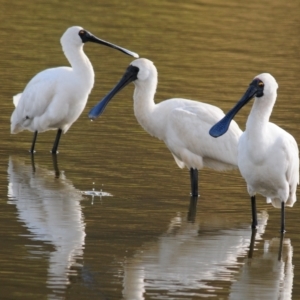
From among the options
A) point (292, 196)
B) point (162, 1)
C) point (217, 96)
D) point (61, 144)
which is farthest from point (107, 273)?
point (162, 1)

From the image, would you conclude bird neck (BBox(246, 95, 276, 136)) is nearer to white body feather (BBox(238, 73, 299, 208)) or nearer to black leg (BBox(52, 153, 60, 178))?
white body feather (BBox(238, 73, 299, 208))

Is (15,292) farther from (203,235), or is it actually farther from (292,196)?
(292,196)

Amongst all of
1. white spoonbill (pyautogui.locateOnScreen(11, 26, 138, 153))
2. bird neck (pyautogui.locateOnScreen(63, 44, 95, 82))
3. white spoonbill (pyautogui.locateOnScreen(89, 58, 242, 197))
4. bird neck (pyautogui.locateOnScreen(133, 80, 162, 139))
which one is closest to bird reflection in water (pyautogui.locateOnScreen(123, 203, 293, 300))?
white spoonbill (pyautogui.locateOnScreen(89, 58, 242, 197))

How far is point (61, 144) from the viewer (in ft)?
46.4

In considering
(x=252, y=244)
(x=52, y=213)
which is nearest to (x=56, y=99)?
(x=52, y=213)

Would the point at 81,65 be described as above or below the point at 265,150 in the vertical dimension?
above

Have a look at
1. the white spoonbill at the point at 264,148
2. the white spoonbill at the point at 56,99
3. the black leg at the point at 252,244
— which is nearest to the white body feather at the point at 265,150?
the white spoonbill at the point at 264,148

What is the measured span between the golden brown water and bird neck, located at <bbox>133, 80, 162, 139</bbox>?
21.5 inches

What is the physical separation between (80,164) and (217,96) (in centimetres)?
453

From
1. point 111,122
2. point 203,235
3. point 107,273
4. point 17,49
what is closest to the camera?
point 107,273

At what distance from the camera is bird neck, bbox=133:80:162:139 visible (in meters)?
12.1

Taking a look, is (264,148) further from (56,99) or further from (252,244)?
(56,99)

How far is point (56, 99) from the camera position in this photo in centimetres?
1389

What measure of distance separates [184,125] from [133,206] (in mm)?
1306
